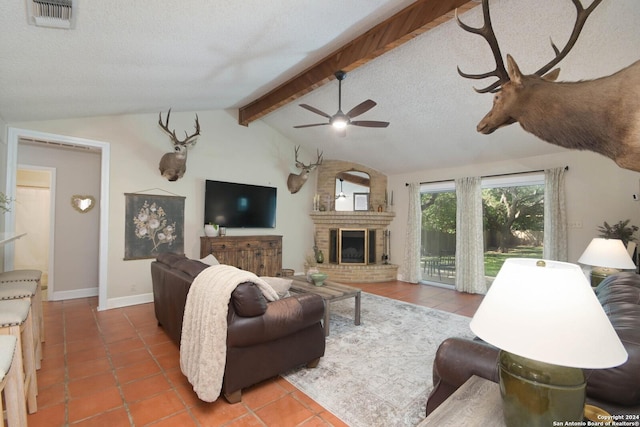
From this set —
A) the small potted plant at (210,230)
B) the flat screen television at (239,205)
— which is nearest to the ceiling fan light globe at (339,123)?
the flat screen television at (239,205)

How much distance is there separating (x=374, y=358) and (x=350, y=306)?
60.8 inches

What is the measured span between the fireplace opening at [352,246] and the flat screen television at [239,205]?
1.51 m

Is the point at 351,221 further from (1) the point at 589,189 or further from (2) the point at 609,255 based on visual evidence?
(2) the point at 609,255

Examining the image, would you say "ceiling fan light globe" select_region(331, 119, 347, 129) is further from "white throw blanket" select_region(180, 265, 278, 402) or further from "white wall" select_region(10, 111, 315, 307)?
"white wall" select_region(10, 111, 315, 307)

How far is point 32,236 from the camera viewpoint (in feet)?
15.6

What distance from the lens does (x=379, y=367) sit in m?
2.48

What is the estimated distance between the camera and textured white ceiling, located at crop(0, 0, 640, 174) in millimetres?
1994

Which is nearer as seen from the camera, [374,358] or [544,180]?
[374,358]

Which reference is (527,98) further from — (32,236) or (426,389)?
(32,236)

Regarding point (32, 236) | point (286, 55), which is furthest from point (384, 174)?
point (32, 236)

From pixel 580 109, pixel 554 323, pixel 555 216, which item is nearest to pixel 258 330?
pixel 554 323

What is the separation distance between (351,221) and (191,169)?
3.40m

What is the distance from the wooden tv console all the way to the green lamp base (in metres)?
4.45

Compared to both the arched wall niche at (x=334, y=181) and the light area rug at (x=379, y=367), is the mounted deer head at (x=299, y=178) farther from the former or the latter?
the light area rug at (x=379, y=367)
